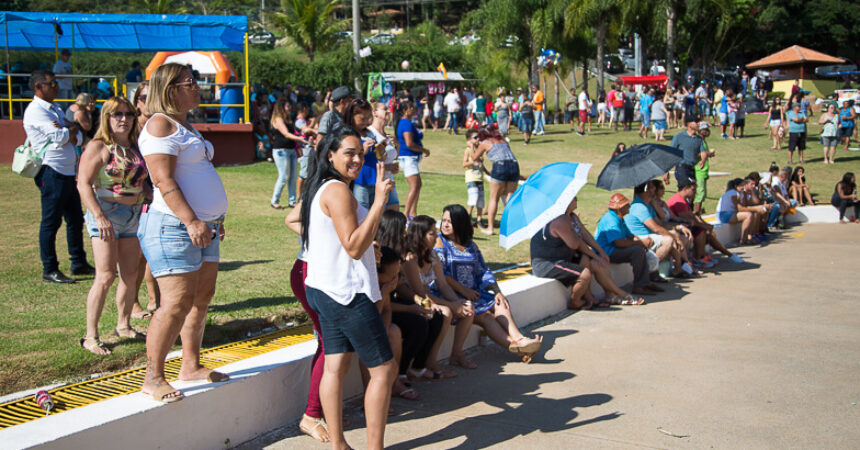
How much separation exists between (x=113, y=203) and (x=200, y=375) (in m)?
1.79

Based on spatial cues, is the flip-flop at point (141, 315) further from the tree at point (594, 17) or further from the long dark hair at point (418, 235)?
the tree at point (594, 17)

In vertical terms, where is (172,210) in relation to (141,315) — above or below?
above

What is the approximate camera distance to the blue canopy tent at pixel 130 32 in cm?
1833

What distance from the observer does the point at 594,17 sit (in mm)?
31203

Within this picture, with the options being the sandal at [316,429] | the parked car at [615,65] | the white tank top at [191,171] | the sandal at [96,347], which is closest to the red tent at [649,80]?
the parked car at [615,65]

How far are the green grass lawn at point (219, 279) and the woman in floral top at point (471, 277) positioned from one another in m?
1.38

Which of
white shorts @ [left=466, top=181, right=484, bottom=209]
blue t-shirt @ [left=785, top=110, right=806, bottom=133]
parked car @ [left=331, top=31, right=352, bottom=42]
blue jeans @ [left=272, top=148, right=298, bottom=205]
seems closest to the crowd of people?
white shorts @ [left=466, top=181, right=484, bottom=209]

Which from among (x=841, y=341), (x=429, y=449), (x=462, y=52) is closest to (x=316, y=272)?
(x=429, y=449)

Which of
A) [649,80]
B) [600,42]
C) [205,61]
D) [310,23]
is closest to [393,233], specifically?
[205,61]

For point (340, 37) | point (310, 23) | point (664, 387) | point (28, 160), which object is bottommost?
point (664, 387)

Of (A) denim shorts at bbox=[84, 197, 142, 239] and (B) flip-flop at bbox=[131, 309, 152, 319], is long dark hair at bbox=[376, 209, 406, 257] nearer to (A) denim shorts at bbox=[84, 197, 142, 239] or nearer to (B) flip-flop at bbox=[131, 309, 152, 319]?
(A) denim shorts at bbox=[84, 197, 142, 239]

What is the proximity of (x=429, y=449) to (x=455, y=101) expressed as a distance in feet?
78.1

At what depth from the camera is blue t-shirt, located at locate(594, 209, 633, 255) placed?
8406 millimetres

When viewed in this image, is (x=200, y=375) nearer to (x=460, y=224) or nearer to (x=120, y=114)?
(x=120, y=114)
